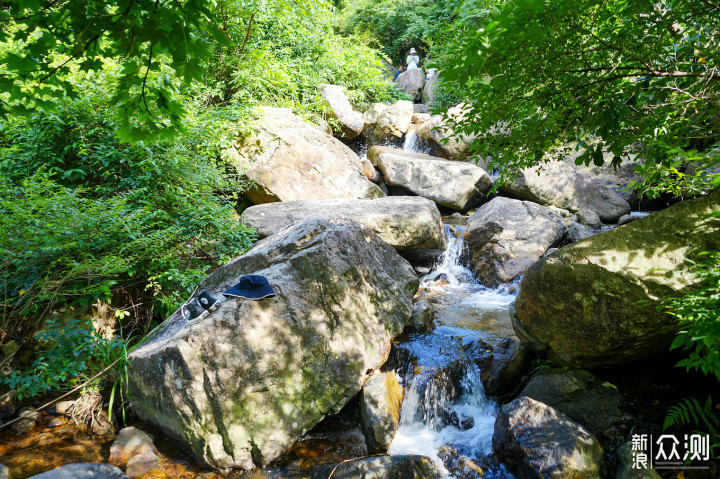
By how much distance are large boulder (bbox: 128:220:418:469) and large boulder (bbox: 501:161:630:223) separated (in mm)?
8060

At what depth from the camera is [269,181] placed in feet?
28.1

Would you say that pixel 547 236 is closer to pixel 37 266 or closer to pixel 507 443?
pixel 507 443

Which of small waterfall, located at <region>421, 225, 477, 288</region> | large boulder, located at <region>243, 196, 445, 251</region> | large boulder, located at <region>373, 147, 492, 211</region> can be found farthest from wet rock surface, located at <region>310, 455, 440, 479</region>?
large boulder, located at <region>373, 147, 492, 211</region>

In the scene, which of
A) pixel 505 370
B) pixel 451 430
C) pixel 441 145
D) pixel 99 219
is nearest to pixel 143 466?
pixel 99 219

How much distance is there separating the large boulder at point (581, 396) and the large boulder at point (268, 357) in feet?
5.99

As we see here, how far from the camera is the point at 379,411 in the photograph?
13.1 ft

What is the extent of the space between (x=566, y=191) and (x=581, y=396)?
8.88 metres

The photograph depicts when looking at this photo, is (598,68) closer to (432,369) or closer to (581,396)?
(581,396)

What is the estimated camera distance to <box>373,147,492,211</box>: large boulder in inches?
445

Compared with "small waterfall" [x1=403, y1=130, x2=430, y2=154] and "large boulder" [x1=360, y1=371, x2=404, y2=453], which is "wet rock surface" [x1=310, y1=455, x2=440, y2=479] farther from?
"small waterfall" [x1=403, y1=130, x2=430, y2=154]

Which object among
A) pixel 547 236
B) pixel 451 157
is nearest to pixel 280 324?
pixel 547 236

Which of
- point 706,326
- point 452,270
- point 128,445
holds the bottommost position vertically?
point 452,270

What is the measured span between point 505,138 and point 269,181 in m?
6.22

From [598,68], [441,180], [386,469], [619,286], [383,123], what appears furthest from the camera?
[383,123]
